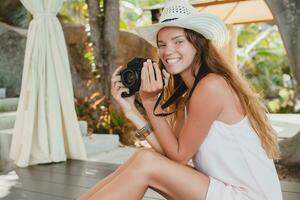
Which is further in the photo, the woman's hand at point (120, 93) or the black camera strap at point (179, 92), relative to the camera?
the woman's hand at point (120, 93)

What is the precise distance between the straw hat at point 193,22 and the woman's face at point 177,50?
32 mm

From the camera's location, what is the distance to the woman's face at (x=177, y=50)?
1396 millimetres

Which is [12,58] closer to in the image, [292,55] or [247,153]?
[292,55]

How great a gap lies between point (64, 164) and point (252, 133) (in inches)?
80.9

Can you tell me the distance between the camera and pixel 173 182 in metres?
1.31

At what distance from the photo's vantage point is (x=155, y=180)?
1.33 meters

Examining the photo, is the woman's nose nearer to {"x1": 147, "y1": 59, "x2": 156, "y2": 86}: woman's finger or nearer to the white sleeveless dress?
{"x1": 147, "y1": 59, "x2": 156, "y2": 86}: woman's finger

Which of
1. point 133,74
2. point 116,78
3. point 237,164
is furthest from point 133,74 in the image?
point 237,164

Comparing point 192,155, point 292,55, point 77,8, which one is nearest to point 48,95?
point 292,55

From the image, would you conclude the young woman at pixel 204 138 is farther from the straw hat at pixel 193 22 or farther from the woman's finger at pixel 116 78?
the woman's finger at pixel 116 78

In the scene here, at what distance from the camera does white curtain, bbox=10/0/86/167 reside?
3.12 meters

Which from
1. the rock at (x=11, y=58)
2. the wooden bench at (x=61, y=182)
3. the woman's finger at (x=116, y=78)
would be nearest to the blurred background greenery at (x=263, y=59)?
the rock at (x=11, y=58)

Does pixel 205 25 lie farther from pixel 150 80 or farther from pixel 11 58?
pixel 11 58

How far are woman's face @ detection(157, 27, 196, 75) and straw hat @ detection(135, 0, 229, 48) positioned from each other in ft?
0.10
